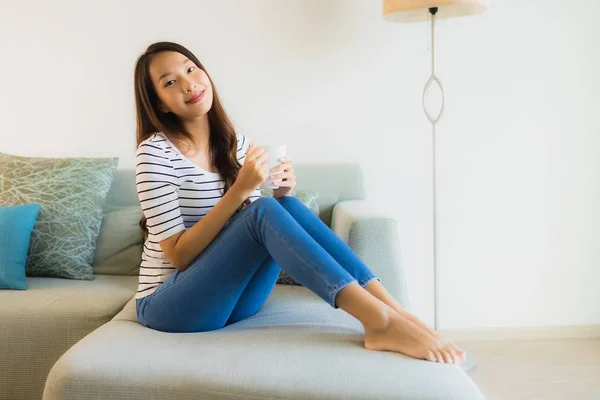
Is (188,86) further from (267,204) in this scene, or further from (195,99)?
(267,204)

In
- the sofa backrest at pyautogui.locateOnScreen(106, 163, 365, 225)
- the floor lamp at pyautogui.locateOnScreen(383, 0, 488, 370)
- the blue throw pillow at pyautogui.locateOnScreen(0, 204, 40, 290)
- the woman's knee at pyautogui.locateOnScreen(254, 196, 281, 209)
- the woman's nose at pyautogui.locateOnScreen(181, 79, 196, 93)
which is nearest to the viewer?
the woman's knee at pyautogui.locateOnScreen(254, 196, 281, 209)

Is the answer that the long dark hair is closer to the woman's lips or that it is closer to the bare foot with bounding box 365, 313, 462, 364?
the woman's lips

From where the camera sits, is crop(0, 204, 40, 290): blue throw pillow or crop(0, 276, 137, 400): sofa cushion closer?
crop(0, 276, 137, 400): sofa cushion

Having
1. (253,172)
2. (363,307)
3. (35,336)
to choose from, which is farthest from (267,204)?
(35,336)

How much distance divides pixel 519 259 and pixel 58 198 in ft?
6.18

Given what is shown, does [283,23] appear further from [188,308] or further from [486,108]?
[188,308]

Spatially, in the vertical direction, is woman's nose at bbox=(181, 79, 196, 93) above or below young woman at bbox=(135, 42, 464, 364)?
above

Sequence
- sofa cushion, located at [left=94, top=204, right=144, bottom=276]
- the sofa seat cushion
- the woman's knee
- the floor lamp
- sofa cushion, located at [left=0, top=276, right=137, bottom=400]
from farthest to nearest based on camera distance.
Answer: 1. sofa cushion, located at [left=94, top=204, right=144, bottom=276]
2. the floor lamp
3. sofa cushion, located at [left=0, top=276, right=137, bottom=400]
4. the woman's knee
5. the sofa seat cushion

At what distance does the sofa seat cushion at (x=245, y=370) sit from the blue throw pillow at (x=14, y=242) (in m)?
0.70

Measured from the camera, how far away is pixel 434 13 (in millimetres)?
2561

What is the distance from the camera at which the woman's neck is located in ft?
6.81

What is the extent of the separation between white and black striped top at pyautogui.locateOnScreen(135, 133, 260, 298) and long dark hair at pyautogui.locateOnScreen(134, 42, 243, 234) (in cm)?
4

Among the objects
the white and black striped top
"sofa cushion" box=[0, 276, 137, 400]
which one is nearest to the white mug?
the white and black striped top

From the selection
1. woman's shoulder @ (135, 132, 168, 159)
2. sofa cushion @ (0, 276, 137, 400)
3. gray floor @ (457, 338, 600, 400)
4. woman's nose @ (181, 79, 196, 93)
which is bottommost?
gray floor @ (457, 338, 600, 400)
